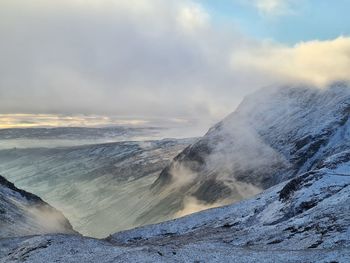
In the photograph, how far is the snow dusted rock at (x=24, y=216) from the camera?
123081 millimetres

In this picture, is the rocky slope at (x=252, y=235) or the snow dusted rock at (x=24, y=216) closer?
the rocky slope at (x=252, y=235)

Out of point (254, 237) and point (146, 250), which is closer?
point (146, 250)

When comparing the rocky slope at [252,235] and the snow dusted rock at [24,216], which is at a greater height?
the rocky slope at [252,235]

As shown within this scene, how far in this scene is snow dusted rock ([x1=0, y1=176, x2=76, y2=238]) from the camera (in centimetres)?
12308

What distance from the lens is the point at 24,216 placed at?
142000mm

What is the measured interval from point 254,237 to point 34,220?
284 ft

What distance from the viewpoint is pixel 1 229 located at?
117 meters

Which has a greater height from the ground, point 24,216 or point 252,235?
point 252,235

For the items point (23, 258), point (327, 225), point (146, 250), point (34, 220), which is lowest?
point (34, 220)

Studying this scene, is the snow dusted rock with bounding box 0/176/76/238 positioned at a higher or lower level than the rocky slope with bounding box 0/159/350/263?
lower

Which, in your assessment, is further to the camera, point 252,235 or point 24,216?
point 24,216

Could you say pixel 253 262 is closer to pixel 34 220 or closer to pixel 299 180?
pixel 299 180

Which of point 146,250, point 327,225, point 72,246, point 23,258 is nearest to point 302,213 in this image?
point 327,225

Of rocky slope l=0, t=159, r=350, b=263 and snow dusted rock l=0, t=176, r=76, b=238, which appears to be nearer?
rocky slope l=0, t=159, r=350, b=263
